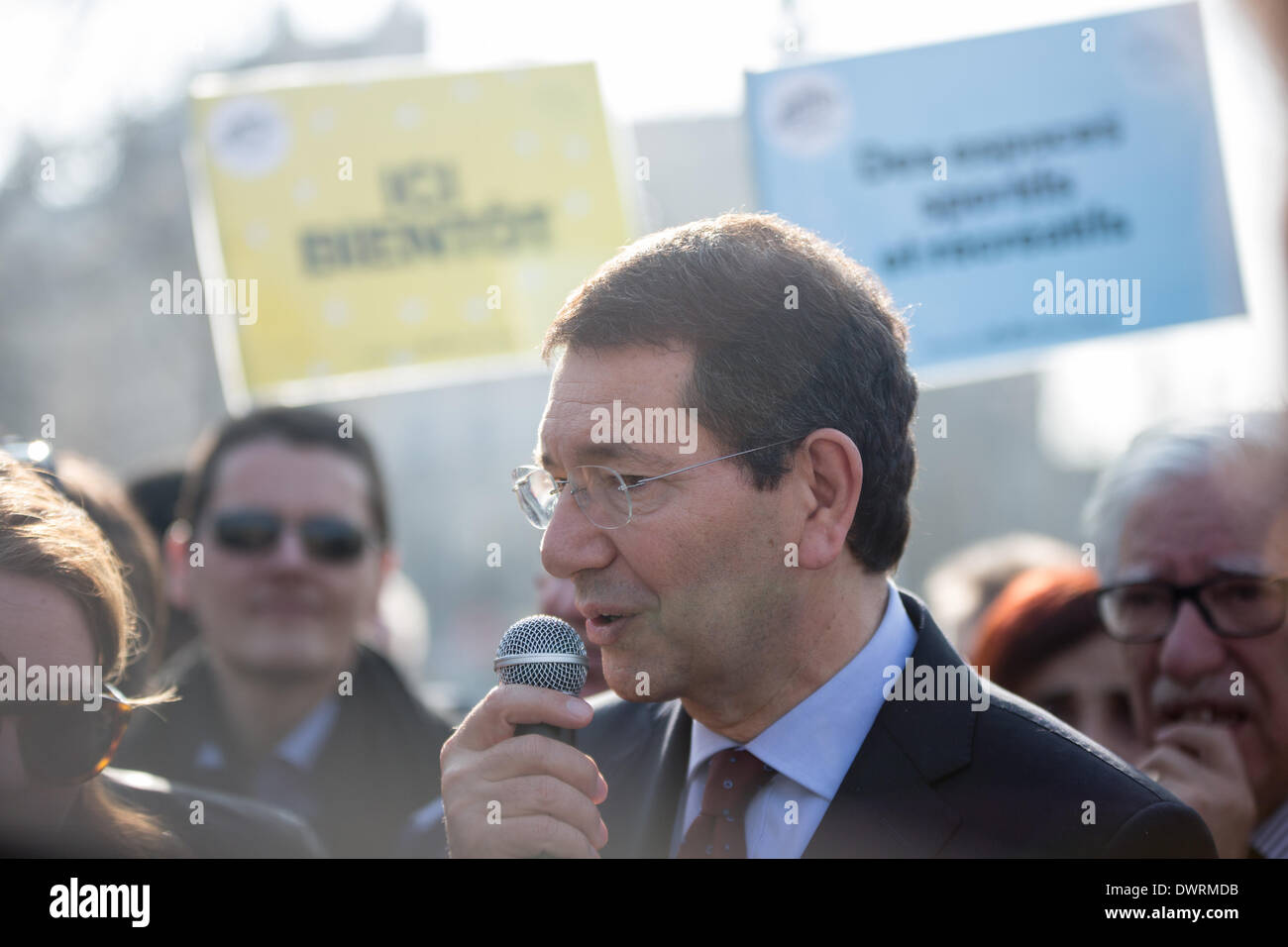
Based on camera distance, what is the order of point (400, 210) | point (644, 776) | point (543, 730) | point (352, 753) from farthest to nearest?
point (400, 210), point (352, 753), point (644, 776), point (543, 730)

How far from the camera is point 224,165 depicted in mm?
5102

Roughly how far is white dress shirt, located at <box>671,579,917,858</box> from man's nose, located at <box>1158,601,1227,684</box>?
2.91ft

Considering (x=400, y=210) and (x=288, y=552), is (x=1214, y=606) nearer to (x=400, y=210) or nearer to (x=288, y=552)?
(x=288, y=552)

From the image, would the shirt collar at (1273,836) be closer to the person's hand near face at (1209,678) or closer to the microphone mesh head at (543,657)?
the person's hand near face at (1209,678)

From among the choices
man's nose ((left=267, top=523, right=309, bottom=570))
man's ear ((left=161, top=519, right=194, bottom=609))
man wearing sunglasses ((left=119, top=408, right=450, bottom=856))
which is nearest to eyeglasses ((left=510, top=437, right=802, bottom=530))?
man wearing sunglasses ((left=119, top=408, right=450, bottom=856))

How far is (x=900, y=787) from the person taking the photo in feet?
8.63

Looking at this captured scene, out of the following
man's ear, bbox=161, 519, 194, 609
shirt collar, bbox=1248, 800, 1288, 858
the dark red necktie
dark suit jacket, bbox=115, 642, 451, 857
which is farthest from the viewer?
man's ear, bbox=161, 519, 194, 609

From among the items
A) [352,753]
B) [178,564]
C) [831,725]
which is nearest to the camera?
[831,725]

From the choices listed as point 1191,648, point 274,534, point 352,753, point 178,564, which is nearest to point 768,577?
point 1191,648

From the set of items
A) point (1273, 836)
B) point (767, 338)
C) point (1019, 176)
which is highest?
point (1019, 176)

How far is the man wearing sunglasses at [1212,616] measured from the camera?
10.4ft

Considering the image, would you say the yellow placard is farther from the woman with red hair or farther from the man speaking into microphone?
the man speaking into microphone

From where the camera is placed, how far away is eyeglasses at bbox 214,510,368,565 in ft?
15.0

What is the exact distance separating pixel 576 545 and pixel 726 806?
0.66 metres
